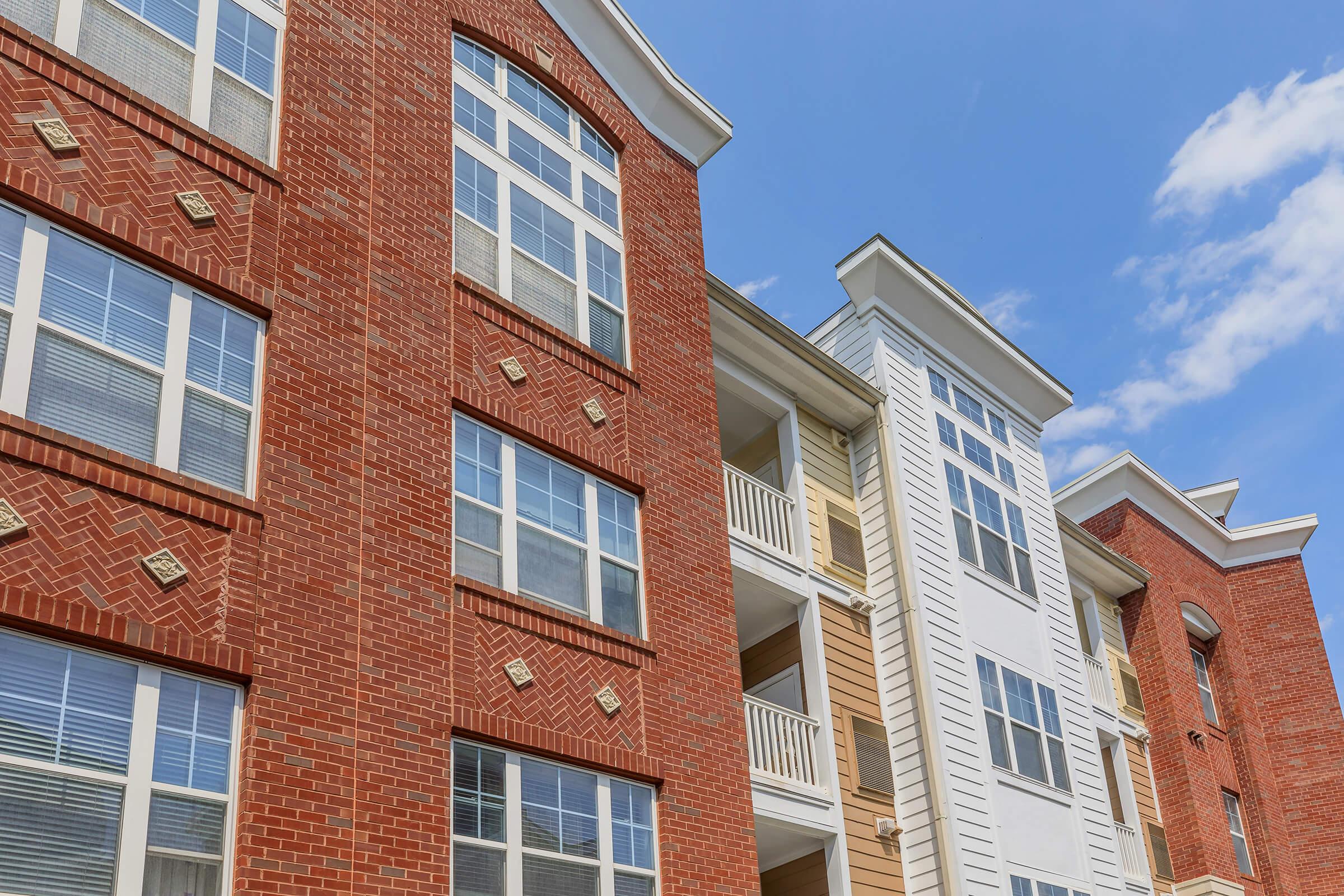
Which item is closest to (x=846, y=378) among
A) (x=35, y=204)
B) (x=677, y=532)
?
(x=677, y=532)

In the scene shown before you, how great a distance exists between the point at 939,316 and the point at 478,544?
11.7 meters

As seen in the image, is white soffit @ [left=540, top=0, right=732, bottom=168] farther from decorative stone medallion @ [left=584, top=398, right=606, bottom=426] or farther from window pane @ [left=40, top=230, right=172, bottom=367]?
window pane @ [left=40, top=230, right=172, bottom=367]

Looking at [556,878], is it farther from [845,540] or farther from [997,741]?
[997,741]

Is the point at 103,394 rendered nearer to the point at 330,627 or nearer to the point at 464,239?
the point at 330,627

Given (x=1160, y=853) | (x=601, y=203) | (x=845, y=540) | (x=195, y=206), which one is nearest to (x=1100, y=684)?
(x=1160, y=853)

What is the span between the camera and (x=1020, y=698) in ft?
63.9

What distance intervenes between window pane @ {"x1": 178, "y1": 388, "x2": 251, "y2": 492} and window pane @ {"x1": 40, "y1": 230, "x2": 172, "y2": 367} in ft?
1.55

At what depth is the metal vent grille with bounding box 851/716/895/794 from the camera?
1675cm

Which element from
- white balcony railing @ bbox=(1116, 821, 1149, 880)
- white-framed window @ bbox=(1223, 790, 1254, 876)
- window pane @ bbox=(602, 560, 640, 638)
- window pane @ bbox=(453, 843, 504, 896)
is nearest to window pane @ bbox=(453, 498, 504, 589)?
window pane @ bbox=(602, 560, 640, 638)

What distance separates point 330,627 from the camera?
10.1 m

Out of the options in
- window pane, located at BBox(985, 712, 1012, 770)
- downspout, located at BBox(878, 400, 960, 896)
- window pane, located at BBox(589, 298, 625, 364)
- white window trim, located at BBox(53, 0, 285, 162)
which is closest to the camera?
white window trim, located at BBox(53, 0, 285, 162)

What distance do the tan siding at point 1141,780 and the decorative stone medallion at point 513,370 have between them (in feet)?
53.1

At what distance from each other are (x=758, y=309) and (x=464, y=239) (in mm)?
5667

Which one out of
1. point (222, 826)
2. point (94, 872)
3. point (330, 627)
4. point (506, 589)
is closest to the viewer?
point (94, 872)
